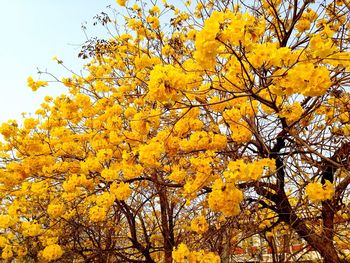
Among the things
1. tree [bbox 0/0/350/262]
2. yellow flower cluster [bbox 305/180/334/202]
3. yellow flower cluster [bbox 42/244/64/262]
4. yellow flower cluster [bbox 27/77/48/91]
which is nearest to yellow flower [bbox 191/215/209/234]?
tree [bbox 0/0/350/262]

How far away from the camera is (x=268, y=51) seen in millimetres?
2139

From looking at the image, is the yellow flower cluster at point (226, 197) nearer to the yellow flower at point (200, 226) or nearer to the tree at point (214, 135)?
the tree at point (214, 135)

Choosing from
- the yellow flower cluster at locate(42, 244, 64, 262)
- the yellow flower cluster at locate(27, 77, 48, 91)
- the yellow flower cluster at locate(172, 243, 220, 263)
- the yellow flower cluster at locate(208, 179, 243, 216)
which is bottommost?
the yellow flower cluster at locate(172, 243, 220, 263)

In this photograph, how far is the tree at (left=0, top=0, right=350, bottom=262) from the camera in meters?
2.14

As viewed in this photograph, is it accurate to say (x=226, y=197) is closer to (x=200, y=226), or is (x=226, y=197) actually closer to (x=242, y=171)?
(x=242, y=171)

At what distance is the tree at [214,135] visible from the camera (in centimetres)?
214

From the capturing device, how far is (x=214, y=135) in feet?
10.4

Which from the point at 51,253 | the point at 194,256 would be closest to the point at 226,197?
the point at 194,256

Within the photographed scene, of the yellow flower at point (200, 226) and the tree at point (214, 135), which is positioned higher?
the tree at point (214, 135)

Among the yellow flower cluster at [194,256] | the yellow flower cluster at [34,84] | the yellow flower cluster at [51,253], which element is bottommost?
the yellow flower cluster at [194,256]

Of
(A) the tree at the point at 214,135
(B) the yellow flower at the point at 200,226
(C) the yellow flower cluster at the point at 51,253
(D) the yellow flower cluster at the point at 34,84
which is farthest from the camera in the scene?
(D) the yellow flower cluster at the point at 34,84

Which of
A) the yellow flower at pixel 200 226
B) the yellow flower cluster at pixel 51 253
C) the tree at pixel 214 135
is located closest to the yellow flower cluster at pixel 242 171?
the tree at pixel 214 135

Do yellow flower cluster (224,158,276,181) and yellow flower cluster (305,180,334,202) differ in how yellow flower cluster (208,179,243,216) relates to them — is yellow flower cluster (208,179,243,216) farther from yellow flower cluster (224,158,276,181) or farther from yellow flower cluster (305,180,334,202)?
yellow flower cluster (305,180,334,202)

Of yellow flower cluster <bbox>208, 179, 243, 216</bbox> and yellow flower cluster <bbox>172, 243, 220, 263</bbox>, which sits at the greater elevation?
yellow flower cluster <bbox>208, 179, 243, 216</bbox>
